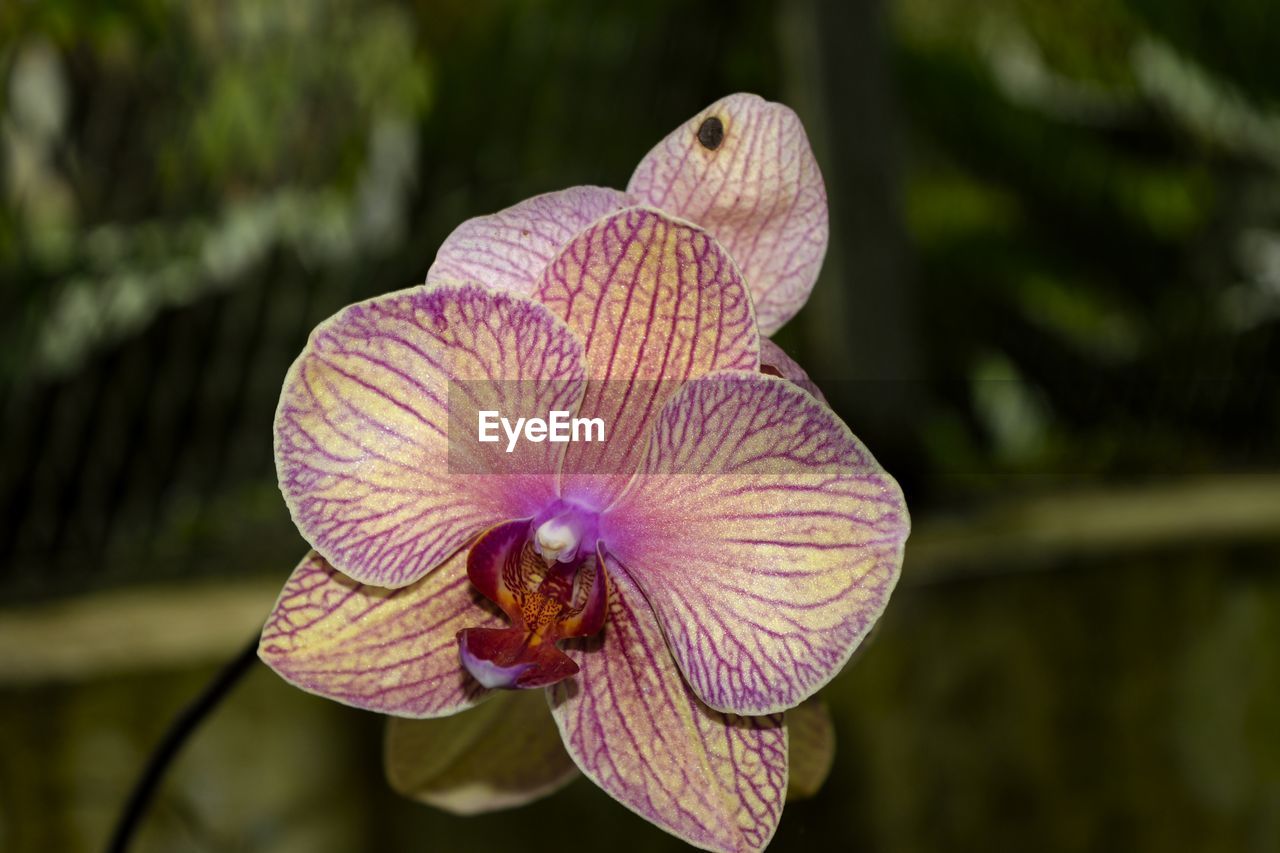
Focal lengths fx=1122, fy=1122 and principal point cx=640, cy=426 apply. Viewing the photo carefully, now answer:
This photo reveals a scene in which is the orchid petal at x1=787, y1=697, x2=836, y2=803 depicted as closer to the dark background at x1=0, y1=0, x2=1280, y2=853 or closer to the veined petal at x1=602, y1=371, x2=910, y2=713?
the veined petal at x1=602, y1=371, x2=910, y2=713

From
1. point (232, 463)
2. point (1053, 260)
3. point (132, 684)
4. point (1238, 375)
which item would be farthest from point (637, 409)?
point (1053, 260)

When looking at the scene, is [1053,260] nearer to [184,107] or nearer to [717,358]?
[184,107]

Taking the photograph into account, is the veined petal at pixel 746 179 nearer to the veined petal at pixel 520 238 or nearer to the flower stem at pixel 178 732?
the veined petal at pixel 520 238

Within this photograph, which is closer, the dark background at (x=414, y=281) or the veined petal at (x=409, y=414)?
the veined petal at (x=409, y=414)

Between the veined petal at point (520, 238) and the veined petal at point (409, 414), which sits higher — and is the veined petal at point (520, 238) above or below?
above

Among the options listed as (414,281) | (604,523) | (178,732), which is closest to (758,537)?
(604,523)

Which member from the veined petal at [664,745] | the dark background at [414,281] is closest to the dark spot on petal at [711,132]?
the veined petal at [664,745]

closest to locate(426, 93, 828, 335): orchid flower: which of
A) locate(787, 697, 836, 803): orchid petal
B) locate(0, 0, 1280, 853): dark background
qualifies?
locate(787, 697, 836, 803): orchid petal
